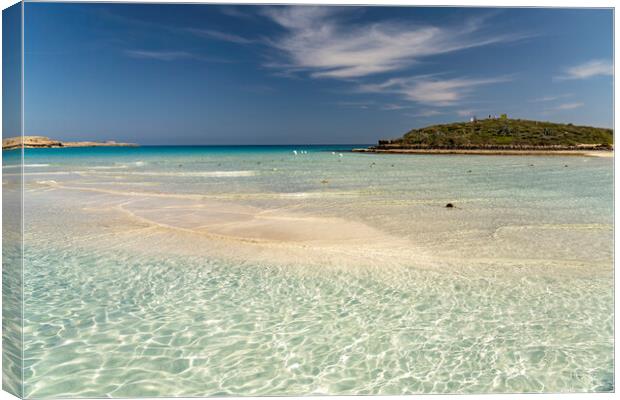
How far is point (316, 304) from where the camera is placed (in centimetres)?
677

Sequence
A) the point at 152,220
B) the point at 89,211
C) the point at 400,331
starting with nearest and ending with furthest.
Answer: the point at 400,331
the point at 152,220
the point at 89,211

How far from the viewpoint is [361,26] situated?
997 centimetres

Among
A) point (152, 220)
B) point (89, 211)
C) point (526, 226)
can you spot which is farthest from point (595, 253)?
point (89, 211)

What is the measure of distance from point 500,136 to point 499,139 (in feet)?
5.59

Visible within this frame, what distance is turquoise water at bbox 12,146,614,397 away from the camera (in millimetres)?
4895

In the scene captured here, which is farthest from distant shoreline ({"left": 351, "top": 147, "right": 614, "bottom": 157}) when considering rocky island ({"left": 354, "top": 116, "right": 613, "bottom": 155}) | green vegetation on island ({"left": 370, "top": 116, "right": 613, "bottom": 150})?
green vegetation on island ({"left": 370, "top": 116, "right": 613, "bottom": 150})

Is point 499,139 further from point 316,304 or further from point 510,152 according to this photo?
point 316,304

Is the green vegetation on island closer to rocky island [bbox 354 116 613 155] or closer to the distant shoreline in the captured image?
rocky island [bbox 354 116 613 155]

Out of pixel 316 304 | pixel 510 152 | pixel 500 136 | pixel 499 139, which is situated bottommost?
pixel 316 304

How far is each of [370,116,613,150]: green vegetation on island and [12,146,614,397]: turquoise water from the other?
64472 mm

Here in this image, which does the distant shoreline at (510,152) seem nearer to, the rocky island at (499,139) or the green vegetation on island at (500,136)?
the rocky island at (499,139)

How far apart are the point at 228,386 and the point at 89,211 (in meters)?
13.0

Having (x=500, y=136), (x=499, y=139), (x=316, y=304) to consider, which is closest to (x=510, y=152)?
(x=499, y=139)

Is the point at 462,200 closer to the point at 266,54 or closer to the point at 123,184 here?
the point at 266,54
